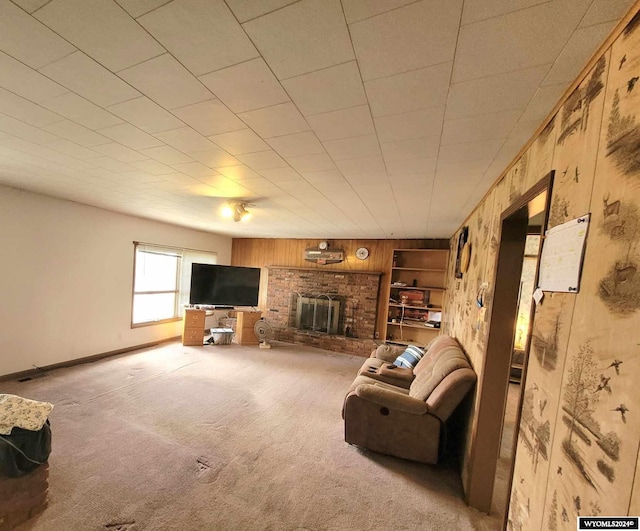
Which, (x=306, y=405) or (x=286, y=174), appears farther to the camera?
(x=306, y=405)

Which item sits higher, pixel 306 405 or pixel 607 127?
pixel 607 127

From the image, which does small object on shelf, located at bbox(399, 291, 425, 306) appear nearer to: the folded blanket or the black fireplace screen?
the black fireplace screen

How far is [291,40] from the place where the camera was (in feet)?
2.88

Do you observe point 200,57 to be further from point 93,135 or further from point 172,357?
point 172,357

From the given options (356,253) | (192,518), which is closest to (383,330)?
(356,253)

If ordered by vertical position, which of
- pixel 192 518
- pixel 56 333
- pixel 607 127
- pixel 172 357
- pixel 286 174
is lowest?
pixel 172 357

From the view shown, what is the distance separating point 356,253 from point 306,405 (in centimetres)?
341

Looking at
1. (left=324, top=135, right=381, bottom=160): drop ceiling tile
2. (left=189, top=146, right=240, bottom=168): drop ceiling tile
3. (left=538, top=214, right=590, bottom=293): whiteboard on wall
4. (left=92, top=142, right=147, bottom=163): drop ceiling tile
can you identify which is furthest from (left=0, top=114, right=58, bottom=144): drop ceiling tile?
(left=538, top=214, right=590, bottom=293): whiteboard on wall

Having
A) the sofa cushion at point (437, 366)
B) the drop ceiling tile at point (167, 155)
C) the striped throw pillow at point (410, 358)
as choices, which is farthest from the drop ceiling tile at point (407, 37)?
the striped throw pillow at point (410, 358)

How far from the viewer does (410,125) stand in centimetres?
134

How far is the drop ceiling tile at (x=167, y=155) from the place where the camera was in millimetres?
1822

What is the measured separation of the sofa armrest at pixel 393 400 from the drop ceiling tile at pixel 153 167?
256 centimetres

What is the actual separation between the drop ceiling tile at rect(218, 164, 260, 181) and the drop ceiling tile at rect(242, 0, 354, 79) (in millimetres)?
1144

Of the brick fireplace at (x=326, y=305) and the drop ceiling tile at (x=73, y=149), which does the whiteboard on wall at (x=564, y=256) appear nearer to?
the drop ceiling tile at (x=73, y=149)
